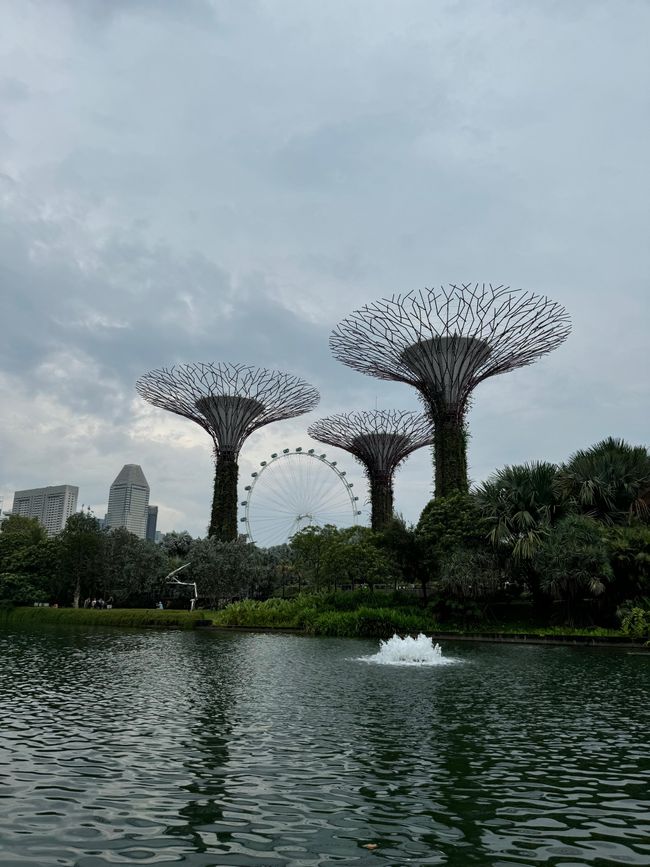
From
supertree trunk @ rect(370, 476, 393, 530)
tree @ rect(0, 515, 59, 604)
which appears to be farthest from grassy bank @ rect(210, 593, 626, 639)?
supertree trunk @ rect(370, 476, 393, 530)

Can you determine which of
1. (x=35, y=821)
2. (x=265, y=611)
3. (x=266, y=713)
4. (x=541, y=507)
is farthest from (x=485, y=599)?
(x=35, y=821)

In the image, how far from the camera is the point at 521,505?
37.9 meters

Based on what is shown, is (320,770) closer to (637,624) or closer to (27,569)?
(637,624)

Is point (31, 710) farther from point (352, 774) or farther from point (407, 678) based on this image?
point (407, 678)

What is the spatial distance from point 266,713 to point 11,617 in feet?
133

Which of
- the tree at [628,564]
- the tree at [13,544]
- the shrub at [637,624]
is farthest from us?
the tree at [13,544]

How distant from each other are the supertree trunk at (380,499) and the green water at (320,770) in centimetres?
5343

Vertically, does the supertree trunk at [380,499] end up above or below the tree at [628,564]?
above

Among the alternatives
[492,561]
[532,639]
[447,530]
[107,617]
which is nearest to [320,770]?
[532,639]

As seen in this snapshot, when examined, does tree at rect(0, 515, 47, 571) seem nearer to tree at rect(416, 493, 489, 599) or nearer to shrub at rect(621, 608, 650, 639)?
tree at rect(416, 493, 489, 599)

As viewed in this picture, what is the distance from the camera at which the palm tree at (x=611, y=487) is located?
37.9 metres

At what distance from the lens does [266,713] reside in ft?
41.2

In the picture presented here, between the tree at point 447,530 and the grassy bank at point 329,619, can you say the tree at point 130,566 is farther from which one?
the tree at point 447,530

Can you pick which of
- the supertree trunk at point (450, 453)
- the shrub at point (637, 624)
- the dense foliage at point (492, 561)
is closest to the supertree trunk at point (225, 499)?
the dense foliage at point (492, 561)
